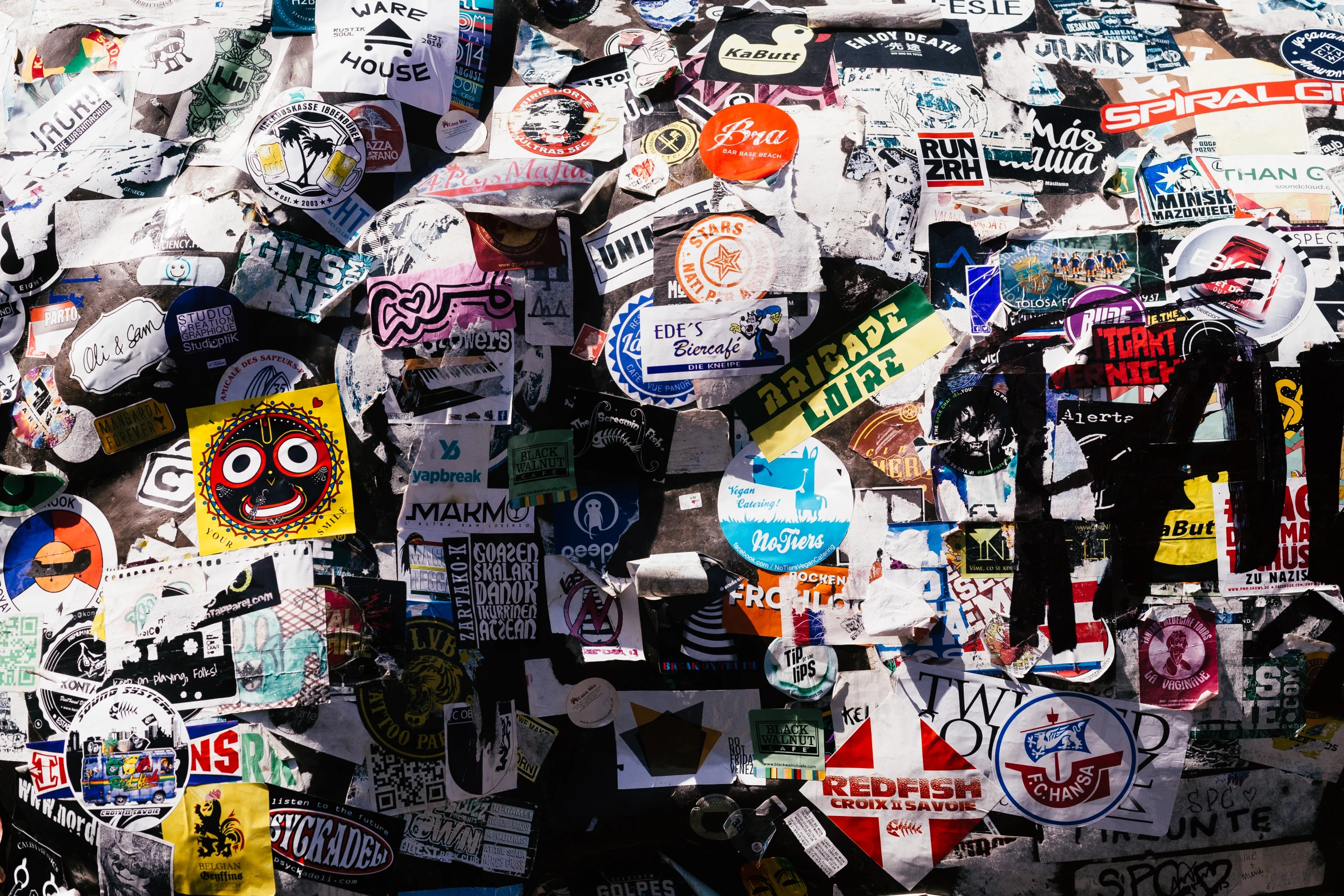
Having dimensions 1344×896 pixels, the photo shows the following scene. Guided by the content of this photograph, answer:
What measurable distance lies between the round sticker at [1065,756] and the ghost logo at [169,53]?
2446 millimetres

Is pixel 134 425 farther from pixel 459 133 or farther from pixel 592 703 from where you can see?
pixel 592 703

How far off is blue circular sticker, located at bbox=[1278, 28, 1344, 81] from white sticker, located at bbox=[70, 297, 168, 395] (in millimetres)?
2757

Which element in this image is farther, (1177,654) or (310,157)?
(310,157)

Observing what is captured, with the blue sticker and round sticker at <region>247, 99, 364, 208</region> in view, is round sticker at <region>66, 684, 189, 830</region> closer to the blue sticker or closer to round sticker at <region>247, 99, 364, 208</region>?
the blue sticker

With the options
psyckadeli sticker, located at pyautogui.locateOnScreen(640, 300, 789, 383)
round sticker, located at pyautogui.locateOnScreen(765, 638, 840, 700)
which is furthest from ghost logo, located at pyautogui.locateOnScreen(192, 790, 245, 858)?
psyckadeli sticker, located at pyautogui.locateOnScreen(640, 300, 789, 383)

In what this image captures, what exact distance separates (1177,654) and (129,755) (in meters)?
2.35

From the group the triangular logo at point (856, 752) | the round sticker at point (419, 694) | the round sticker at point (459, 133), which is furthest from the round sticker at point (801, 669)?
the round sticker at point (459, 133)

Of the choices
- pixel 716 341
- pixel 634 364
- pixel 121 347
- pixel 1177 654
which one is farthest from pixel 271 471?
pixel 1177 654

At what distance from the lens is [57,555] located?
7.03ft

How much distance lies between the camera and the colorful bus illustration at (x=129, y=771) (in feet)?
6.80

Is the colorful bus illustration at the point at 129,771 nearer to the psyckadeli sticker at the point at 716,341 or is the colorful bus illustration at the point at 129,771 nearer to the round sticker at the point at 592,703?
the round sticker at the point at 592,703

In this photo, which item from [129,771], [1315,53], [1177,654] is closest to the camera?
[1177,654]

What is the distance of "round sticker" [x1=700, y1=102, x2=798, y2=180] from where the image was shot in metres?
2.07

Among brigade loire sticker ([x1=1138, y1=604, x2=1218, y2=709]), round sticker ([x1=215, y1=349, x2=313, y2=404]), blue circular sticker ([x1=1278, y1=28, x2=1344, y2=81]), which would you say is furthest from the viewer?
blue circular sticker ([x1=1278, y1=28, x2=1344, y2=81])
